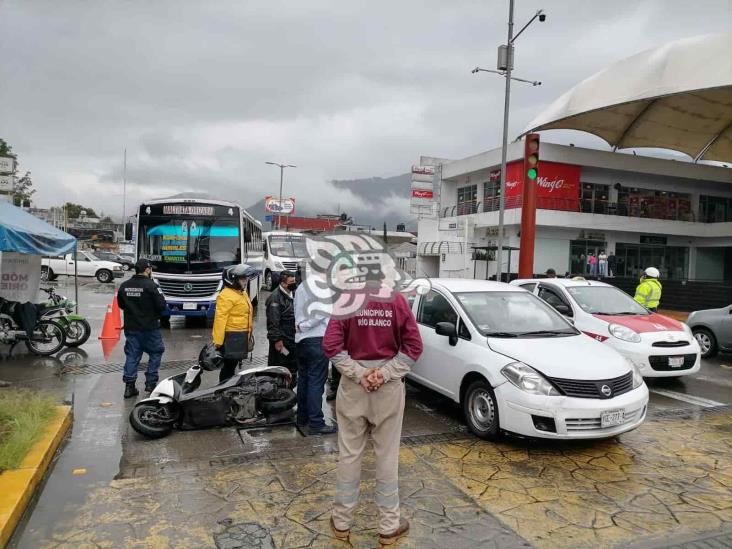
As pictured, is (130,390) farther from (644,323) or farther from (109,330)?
(644,323)

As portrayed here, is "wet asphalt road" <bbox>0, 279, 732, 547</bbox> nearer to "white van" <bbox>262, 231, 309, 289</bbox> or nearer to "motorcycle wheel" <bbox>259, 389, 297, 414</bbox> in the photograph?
"motorcycle wheel" <bbox>259, 389, 297, 414</bbox>

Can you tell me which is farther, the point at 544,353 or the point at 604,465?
the point at 544,353

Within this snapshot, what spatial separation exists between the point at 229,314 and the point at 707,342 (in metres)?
9.76

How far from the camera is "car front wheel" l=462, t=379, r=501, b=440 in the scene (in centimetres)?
533

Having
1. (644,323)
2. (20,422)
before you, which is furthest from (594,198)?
(20,422)

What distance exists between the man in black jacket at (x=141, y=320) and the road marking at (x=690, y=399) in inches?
276

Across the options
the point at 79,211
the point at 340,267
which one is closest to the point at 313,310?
the point at 340,267

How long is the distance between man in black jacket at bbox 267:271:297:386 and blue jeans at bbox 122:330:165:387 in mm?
1597

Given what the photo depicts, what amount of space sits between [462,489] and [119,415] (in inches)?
159

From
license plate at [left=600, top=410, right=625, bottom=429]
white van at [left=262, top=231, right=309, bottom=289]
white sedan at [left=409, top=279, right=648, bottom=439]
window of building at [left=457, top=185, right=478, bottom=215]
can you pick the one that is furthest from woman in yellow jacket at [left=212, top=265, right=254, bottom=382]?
window of building at [left=457, top=185, right=478, bottom=215]

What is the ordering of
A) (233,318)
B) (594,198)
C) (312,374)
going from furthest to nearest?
(594,198) < (233,318) < (312,374)

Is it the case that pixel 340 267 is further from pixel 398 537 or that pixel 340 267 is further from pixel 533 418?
→ pixel 533 418

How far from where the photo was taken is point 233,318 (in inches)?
247

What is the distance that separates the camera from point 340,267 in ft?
13.3
